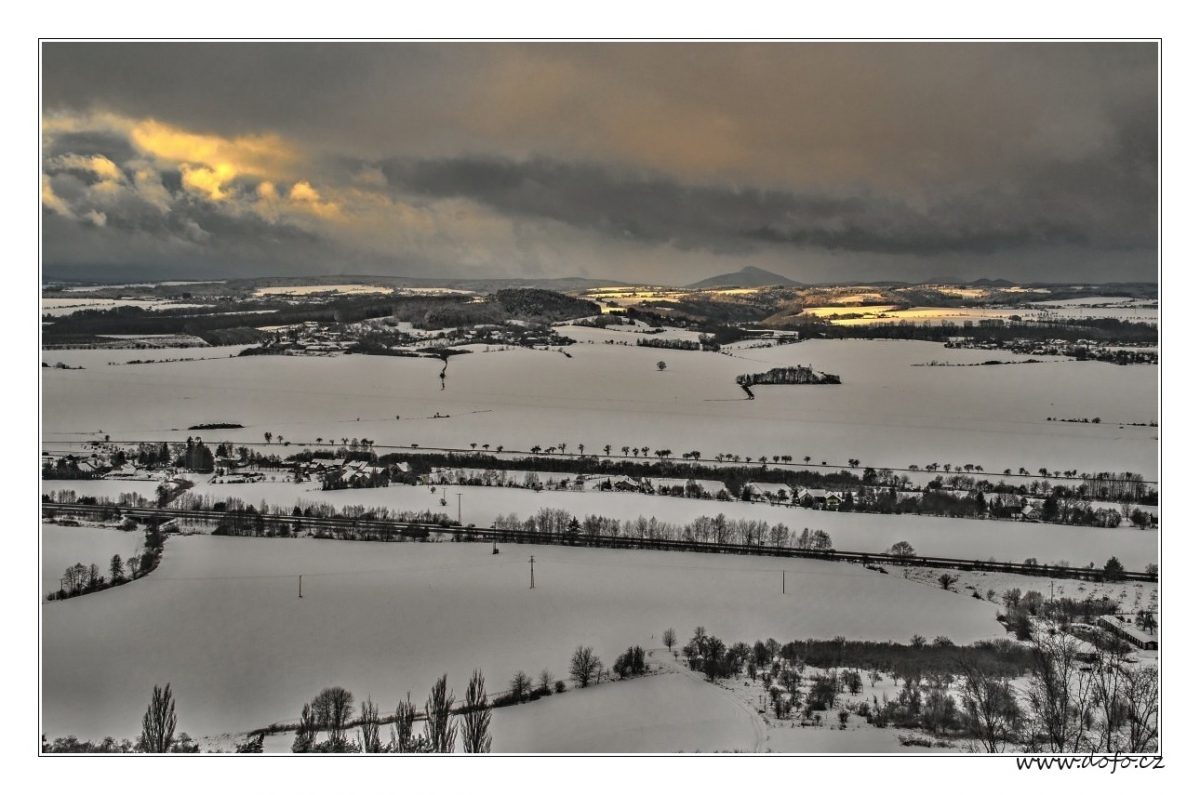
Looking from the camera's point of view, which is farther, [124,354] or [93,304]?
[124,354]

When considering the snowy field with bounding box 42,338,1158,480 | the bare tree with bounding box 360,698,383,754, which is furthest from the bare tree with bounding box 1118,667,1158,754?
the bare tree with bounding box 360,698,383,754

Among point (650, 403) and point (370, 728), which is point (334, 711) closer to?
point (370, 728)

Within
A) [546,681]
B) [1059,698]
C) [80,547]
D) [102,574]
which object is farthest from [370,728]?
[1059,698]

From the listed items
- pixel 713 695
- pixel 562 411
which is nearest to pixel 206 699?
pixel 713 695

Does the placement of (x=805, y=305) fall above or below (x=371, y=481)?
above

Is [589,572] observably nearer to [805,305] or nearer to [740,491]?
[740,491]

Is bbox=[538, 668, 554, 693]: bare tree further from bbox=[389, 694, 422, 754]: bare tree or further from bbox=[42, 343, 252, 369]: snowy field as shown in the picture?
bbox=[42, 343, 252, 369]: snowy field

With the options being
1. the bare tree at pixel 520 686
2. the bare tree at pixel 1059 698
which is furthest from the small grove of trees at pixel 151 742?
the bare tree at pixel 1059 698
